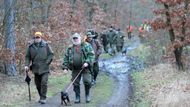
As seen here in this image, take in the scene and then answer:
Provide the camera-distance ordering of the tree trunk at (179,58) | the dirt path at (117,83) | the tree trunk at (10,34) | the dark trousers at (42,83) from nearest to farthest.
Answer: the dark trousers at (42,83) → the dirt path at (117,83) → the tree trunk at (10,34) → the tree trunk at (179,58)

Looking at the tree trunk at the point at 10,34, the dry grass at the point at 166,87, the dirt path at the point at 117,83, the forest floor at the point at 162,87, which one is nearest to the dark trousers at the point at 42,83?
the dirt path at the point at 117,83

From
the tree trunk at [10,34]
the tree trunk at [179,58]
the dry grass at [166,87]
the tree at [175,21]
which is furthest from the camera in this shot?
the tree trunk at [179,58]

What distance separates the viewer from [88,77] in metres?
12.6

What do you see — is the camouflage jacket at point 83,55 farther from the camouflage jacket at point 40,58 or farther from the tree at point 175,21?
the tree at point 175,21

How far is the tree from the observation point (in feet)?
61.6

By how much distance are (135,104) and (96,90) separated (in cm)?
264

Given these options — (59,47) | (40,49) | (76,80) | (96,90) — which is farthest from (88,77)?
(59,47)

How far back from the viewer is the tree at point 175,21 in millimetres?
18766

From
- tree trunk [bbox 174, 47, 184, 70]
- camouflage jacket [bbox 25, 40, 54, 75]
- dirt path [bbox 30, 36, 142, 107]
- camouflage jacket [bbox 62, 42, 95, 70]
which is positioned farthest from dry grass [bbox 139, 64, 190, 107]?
camouflage jacket [bbox 25, 40, 54, 75]

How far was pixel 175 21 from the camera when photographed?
62.8 ft

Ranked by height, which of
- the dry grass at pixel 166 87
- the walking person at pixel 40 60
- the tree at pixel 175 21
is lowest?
the dry grass at pixel 166 87

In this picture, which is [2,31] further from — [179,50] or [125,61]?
[125,61]

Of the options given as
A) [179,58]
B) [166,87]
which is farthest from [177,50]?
[166,87]

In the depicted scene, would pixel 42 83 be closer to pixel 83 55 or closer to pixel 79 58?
pixel 79 58
